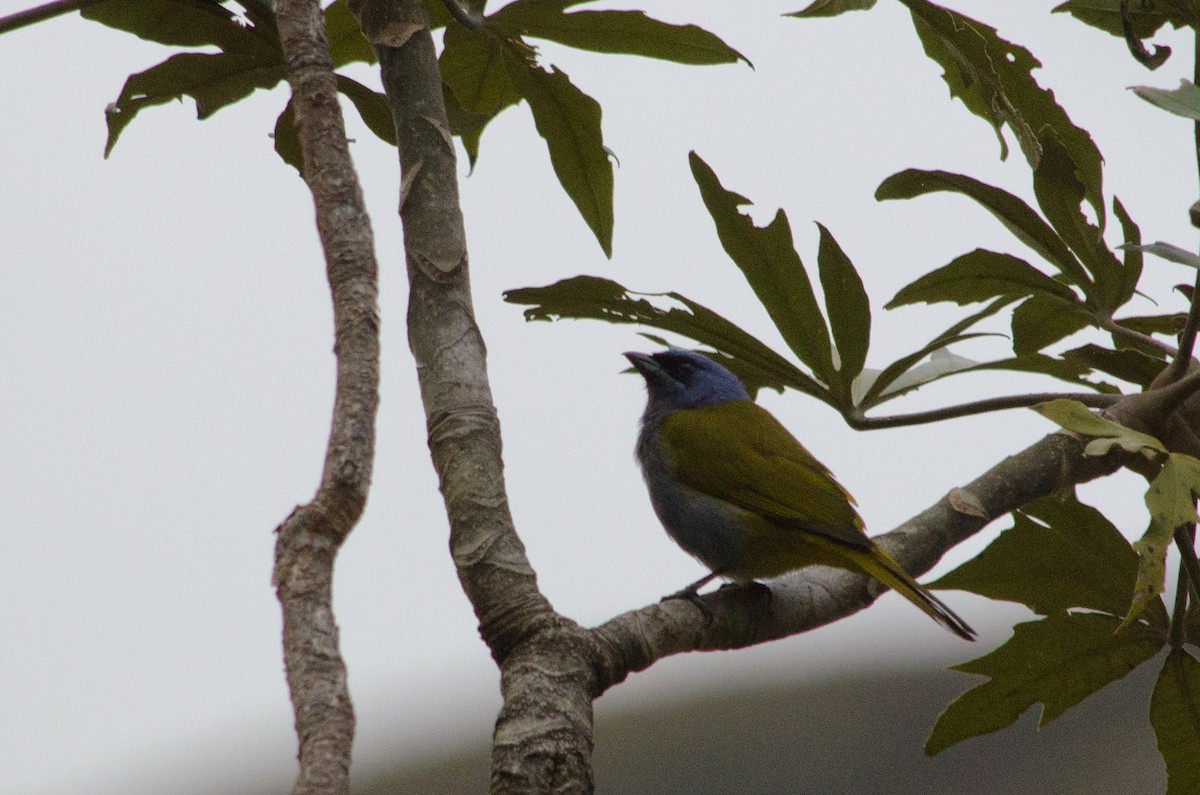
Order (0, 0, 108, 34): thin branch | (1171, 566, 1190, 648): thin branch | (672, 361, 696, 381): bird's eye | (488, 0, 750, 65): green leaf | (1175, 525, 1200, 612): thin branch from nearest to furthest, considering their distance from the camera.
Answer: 1. (0, 0, 108, 34): thin branch
2. (1175, 525, 1200, 612): thin branch
3. (1171, 566, 1190, 648): thin branch
4. (488, 0, 750, 65): green leaf
5. (672, 361, 696, 381): bird's eye

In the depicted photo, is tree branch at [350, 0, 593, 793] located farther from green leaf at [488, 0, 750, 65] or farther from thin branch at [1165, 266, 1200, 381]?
thin branch at [1165, 266, 1200, 381]

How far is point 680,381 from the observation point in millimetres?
4703

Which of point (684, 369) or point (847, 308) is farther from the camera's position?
point (684, 369)

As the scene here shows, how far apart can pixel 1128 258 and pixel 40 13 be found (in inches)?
90.1

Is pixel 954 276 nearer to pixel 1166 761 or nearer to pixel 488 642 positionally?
pixel 1166 761

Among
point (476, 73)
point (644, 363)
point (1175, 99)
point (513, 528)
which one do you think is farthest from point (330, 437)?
point (644, 363)

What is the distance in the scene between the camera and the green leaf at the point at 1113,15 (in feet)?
9.02

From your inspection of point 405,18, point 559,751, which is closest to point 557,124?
point 405,18

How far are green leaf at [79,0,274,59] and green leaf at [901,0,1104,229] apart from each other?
4.69ft

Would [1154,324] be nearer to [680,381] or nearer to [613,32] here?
[613,32]

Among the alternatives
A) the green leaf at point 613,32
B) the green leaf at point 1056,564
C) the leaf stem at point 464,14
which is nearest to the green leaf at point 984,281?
the green leaf at point 1056,564

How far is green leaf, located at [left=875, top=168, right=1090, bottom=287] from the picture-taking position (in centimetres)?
273

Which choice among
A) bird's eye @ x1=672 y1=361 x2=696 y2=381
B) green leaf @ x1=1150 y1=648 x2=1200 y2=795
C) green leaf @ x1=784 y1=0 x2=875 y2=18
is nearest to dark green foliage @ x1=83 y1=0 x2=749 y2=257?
green leaf @ x1=784 y1=0 x2=875 y2=18

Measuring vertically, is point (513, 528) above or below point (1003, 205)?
below
